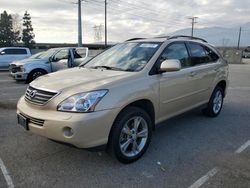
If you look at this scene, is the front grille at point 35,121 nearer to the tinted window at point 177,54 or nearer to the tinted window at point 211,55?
the tinted window at point 177,54

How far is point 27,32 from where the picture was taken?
62.9 m

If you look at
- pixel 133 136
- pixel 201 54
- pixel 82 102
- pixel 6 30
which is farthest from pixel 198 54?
pixel 6 30

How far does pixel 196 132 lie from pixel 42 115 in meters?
2.96

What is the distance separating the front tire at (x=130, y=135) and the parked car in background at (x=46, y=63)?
8.52 m

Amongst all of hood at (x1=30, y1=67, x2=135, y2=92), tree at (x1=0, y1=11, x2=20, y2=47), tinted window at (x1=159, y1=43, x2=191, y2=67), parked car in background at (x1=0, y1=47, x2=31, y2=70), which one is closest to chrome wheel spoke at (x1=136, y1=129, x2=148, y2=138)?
hood at (x1=30, y1=67, x2=135, y2=92)

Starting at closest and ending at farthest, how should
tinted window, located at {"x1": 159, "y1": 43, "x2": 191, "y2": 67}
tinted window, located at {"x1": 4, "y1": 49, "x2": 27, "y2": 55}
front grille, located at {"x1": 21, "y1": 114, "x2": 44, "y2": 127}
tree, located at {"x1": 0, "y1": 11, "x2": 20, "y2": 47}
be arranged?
1. front grille, located at {"x1": 21, "y1": 114, "x2": 44, "y2": 127}
2. tinted window, located at {"x1": 159, "y1": 43, "x2": 191, "y2": 67}
3. tinted window, located at {"x1": 4, "y1": 49, "x2": 27, "y2": 55}
4. tree, located at {"x1": 0, "y1": 11, "x2": 20, "y2": 47}

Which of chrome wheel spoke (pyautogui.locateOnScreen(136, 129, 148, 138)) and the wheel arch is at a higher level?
the wheel arch

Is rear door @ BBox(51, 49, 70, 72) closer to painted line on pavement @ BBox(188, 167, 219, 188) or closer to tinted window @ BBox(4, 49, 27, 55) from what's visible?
tinted window @ BBox(4, 49, 27, 55)

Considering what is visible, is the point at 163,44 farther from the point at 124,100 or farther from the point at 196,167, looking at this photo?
the point at 196,167

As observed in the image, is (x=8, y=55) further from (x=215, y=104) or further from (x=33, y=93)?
(x=33, y=93)

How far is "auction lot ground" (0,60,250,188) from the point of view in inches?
131

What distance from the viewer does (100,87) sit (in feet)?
11.2

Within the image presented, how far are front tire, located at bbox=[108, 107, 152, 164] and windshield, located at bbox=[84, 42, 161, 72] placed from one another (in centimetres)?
76

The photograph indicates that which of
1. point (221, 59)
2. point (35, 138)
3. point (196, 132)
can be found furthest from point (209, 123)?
point (35, 138)
